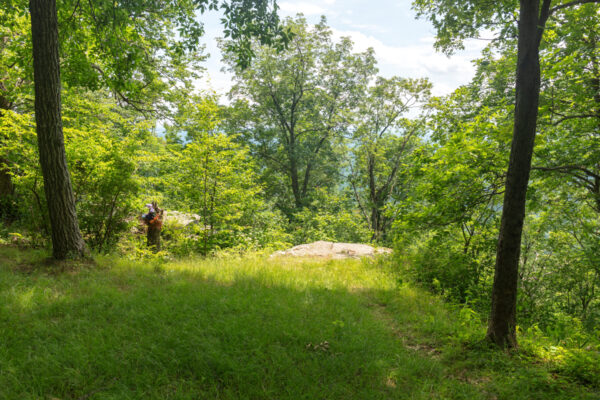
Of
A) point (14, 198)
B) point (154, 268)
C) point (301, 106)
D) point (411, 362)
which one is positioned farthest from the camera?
point (301, 106)

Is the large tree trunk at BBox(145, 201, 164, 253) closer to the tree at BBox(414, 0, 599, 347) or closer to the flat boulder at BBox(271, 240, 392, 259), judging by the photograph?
the flat boulder at BBox(271, 240, 392, 259)

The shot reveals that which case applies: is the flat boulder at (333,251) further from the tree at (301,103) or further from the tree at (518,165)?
the tree at (301,103)

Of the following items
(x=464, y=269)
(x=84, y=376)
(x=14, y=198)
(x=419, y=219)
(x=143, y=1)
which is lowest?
(x=84, y=376)

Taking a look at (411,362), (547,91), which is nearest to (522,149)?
(411,362)

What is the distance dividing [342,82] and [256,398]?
22334 millimetres

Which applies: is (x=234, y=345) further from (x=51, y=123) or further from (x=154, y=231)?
(x=154, y=231)

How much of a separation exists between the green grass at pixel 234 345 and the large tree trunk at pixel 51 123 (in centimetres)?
87

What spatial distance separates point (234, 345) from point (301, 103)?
800 inches

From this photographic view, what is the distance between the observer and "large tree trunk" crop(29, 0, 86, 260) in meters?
5.26

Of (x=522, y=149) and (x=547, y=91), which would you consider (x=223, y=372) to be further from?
(x=547, y=91)

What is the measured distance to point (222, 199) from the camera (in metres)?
9.14

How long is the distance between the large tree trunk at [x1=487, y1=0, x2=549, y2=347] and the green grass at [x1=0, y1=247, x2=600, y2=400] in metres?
0.46

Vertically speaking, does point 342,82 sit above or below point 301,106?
above

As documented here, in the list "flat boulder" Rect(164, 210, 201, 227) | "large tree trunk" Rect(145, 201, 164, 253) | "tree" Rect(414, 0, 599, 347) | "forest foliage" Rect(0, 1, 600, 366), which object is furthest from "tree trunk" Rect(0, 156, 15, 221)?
"tree" Rect(414, 0, 599, 347)
